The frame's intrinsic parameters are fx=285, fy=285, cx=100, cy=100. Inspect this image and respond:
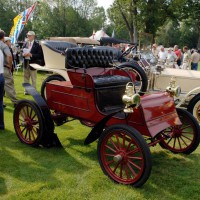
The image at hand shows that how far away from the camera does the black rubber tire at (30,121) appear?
13.1 ft

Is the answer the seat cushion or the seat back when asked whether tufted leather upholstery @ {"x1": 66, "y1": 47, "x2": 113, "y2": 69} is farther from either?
the seat back

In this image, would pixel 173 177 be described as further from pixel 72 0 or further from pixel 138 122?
pixel 72 0

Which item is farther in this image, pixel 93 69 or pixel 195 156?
pixel 93 69

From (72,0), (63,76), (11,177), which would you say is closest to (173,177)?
(11,177)

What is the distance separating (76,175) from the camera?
3.38 metres

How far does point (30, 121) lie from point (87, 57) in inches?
57.3

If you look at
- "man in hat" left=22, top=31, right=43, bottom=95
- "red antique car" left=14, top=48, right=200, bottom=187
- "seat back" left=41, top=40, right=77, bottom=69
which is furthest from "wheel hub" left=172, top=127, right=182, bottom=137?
"man in hat" left=22, top=31, right=43, bottom=95

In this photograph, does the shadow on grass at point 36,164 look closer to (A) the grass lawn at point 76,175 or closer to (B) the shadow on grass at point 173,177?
(A) the grass lawn at point 76,175

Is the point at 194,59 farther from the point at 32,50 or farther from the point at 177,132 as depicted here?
the point at 177,132

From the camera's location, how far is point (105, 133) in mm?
3148

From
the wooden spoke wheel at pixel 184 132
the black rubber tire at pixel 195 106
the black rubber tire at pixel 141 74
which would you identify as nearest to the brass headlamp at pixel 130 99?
the wooden spoke wheel at pixel 184 132

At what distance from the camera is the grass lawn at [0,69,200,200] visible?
2.98 metres

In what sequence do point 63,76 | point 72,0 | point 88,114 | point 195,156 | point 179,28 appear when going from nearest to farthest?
point 88,114 < point 195,156 < point 63,76 < point 72,0 < point 179,28

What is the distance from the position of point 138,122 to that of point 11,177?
5.26ft
